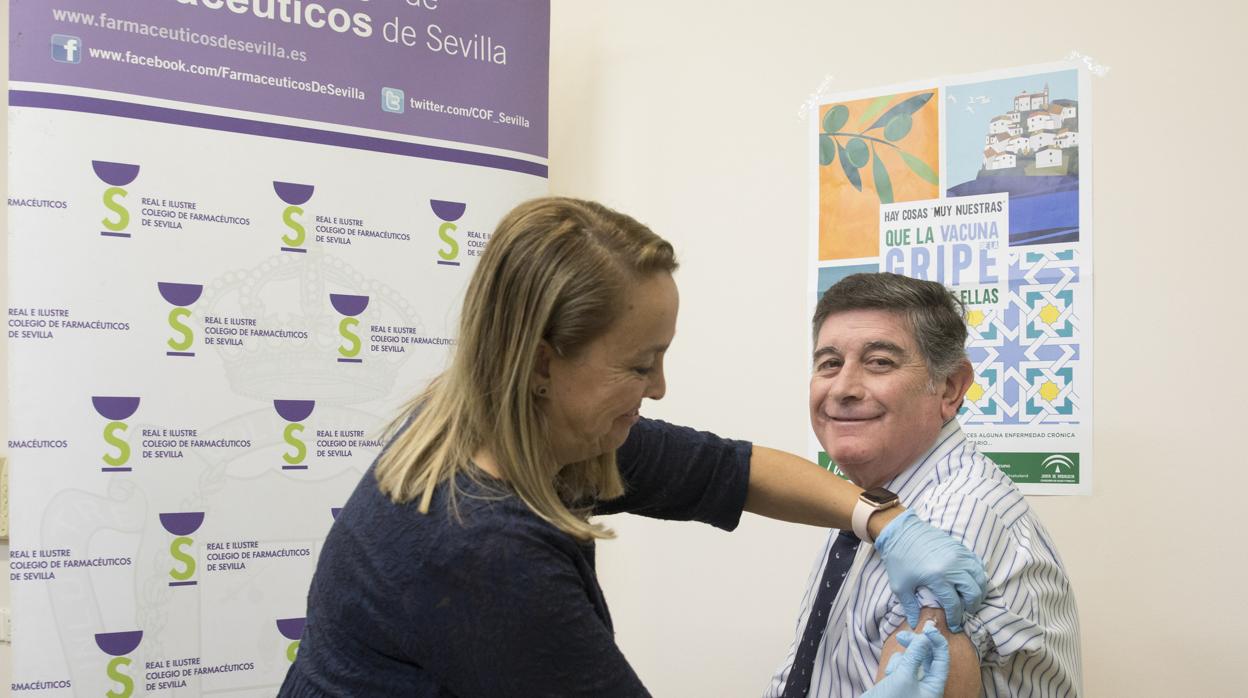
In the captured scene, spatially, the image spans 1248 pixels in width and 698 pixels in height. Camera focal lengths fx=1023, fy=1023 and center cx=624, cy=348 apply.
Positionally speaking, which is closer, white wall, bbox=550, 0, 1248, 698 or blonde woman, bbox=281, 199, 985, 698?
blonde woman, bbox=281, 199, 985, 698

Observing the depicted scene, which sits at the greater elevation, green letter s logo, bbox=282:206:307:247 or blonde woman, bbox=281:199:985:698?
green letter s logo, bbox=282:206:307:247

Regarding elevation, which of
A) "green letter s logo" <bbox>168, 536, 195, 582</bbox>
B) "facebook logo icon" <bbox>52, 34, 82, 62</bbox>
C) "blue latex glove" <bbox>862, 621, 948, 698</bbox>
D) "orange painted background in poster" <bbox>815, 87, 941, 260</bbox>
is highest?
"facebook logo icon" <bbox>52, 34, 82, 62</bbox>

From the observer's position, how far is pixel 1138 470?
84.5 inches

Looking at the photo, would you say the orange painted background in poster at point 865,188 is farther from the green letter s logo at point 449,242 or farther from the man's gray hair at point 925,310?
the green letter s logo at point 449,242

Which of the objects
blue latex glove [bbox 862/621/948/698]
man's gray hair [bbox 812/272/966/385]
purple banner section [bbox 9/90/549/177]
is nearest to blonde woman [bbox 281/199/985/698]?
blue latex glove [bbox 862/621/948/698]

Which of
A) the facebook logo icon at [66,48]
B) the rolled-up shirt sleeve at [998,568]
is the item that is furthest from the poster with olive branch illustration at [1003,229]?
the facebook logo icon at [66,48]

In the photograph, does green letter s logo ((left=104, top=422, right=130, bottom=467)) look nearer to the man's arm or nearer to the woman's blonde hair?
the woman's blonde hair

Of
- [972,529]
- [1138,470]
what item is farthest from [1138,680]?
[972,529]

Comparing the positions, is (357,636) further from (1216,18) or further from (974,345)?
(1216,18)

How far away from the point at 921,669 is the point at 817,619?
1.18 ft

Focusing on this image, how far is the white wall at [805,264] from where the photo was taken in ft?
6.86

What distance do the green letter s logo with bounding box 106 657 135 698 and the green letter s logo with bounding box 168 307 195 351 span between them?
64 centimetres

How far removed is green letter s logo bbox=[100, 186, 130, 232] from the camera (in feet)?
6.73

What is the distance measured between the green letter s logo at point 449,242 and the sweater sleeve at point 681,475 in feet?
3.52
